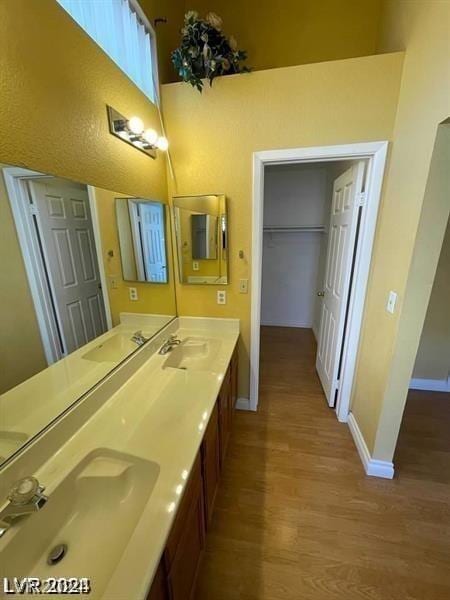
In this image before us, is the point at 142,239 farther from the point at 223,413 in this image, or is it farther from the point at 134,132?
the point at 223,413

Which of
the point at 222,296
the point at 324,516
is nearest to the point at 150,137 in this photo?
the point at 222,296

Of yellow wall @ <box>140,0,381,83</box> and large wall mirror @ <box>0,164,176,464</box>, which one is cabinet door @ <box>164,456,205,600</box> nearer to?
large wall mirror @ <box>0,164,176,464</box>

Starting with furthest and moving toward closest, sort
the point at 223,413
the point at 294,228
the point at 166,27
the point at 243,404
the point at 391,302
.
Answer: the point at 294,228
the point at 243,404
the point at 166,27
the point at 223,413
the point at 391,302

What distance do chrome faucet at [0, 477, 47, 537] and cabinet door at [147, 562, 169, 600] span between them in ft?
1.34

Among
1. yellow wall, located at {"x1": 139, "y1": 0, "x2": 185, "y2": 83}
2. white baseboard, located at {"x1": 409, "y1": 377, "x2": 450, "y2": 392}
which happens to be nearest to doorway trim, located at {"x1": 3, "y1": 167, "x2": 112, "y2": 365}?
yellow wall, located at {"x1": 139, "y1": 0, "x2": 185, "y2": 83}

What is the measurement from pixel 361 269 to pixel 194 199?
4.54ft

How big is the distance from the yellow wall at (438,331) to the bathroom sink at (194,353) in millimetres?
2097

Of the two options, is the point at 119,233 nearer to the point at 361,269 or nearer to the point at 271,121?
the point at 271,121

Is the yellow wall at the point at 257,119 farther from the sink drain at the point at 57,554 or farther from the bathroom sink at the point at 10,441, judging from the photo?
the sink drain at the point at 57,554

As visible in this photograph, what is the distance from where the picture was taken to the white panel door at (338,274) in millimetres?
1980

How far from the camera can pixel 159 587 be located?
0.78 meters

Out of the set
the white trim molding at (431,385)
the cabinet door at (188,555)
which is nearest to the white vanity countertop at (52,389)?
the cabinet door at (188,555)

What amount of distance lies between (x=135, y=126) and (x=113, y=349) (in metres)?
1.28

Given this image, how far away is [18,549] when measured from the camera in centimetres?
74
